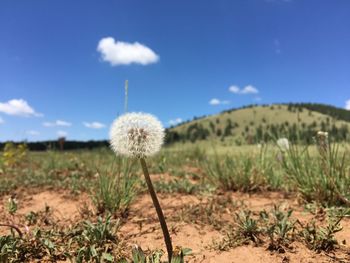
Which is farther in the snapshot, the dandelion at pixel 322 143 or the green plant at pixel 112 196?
the green plant at pixel 112 196

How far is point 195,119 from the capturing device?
71.2 m

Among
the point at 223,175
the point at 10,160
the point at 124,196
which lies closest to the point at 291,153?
the point at 223,175

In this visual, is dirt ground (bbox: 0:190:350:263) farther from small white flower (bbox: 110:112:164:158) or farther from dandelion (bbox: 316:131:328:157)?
small white flower (bbox: 110:112:164:158)

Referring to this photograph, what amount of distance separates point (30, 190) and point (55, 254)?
10.5 ft

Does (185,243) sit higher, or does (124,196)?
(124,196)

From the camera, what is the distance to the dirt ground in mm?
3051

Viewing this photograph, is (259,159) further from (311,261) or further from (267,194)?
(311,261)

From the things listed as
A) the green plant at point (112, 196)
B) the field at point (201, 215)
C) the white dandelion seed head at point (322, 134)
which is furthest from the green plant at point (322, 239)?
the green plant at point (112, 196)

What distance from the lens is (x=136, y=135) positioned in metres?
2.62

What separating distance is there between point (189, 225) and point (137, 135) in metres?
1.66

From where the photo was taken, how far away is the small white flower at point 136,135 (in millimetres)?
2549

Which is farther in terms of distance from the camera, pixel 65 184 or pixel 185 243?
pixel 65 184

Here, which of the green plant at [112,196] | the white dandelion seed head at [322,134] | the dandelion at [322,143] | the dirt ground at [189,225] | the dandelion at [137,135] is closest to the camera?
the dandelion at [137,135]

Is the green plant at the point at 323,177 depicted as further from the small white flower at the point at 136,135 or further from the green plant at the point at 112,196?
the small white flower at the point at 136,135
